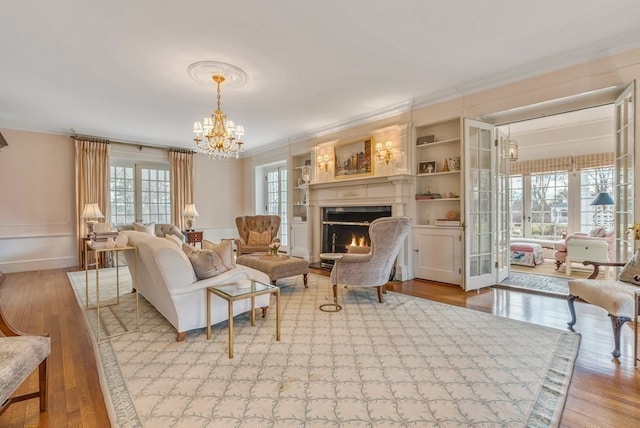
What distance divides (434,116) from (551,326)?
3.15 metres

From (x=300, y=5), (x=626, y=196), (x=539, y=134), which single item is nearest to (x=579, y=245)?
(x=626, y=196)

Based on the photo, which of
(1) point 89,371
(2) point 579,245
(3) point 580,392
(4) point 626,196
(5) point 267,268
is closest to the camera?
(3) point 580,392

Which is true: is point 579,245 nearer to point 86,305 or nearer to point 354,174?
point 354,174

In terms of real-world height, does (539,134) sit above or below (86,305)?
above

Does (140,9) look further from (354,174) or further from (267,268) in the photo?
(354,174)

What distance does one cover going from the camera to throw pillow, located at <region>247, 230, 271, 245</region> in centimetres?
612

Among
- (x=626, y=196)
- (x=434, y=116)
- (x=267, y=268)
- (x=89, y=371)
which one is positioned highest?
(x=434, y=116)

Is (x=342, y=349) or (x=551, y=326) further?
(x=551, y=326)

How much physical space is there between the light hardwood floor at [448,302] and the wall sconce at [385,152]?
2.07m

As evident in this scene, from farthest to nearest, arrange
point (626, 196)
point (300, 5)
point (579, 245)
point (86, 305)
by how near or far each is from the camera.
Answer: point (579, 245), point (86, 305), point (626, 196), point (300, 5)

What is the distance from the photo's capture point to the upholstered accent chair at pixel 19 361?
Result: 4.80 feet

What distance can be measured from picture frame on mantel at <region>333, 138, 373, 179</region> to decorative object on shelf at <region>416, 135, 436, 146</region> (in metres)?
0.84

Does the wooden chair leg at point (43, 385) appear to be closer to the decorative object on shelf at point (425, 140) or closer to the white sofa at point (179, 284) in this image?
the white sofa at point (179, 284)

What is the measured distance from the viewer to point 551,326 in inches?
122
